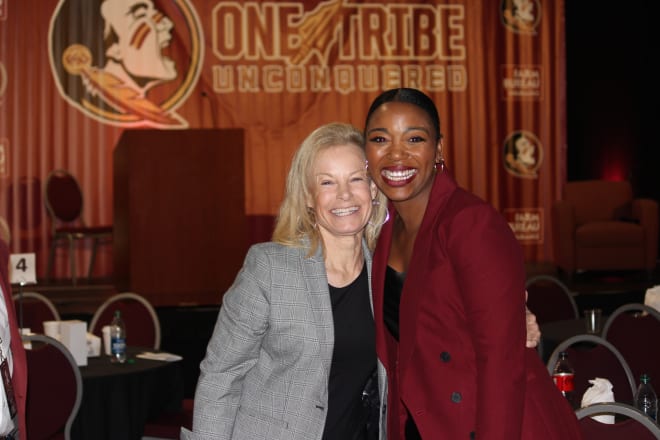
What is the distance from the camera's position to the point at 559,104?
1218cm

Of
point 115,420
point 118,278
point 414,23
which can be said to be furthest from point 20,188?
point 115,420

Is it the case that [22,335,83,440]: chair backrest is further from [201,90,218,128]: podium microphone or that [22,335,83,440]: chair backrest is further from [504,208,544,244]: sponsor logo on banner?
[504,208,544,244]: sponsor logo on banner

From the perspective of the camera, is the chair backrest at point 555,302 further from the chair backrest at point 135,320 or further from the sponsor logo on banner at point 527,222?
the sponsor logo on banner at point 527,222

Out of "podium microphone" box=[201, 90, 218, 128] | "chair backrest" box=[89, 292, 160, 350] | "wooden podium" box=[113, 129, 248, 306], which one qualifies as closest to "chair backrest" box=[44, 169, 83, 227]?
"podium microphone" box=[201, 90, 218, 128]

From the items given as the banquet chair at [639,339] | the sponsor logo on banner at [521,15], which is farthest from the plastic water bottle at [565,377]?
the sponsor logo on banner at [521,15]

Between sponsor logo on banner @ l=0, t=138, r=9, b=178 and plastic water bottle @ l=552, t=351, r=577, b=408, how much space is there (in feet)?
29.0

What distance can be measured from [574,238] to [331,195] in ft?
29.1

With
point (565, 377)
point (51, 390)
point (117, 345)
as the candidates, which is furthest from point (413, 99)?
point (117, 345)

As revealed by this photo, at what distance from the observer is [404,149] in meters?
1.99

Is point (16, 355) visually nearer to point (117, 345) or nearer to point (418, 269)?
point (418, 269)

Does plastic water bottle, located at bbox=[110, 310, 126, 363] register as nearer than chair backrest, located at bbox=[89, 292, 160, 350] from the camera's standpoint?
Yes

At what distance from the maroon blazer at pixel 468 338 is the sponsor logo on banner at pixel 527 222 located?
404 inches

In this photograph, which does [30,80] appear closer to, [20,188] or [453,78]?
[20,188]

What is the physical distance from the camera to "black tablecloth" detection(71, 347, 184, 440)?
407cm
